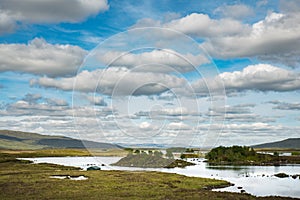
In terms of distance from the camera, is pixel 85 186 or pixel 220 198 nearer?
pixel 220 198

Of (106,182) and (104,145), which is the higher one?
(104,145)

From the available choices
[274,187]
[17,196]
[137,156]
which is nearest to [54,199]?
[17,196]

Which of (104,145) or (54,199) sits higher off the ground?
(104,145)

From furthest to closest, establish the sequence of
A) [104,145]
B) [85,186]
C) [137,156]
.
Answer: [137,156] < [104,145] < [85,186]

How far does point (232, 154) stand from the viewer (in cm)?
17875

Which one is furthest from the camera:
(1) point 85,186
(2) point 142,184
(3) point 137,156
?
(3) point 137,156

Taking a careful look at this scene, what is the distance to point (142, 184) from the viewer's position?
64312 millimetres

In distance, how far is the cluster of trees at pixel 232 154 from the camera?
176 meters

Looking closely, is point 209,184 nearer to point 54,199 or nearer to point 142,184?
point 142,184

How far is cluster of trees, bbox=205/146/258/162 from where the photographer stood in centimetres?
17612

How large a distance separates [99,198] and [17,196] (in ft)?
38.6

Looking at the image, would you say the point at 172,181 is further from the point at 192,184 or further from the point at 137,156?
the point at 137,156

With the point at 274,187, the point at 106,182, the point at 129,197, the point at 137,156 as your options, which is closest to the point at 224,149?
the point at 137,156

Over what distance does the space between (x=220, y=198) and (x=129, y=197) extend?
13.0 metres
